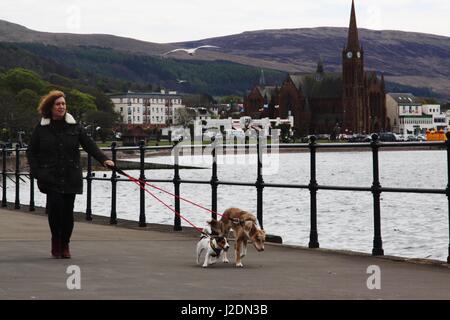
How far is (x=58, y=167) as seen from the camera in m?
11.2

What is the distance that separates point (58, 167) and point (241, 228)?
2.15 m

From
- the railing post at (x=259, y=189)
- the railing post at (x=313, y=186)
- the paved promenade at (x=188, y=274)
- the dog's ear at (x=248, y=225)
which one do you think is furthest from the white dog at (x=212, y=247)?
the railing post at (x=259, y=189)

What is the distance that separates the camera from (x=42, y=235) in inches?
579

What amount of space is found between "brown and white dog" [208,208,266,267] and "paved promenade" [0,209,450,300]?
0.24 meters

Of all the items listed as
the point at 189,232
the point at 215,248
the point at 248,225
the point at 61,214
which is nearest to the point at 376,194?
the point at 248,225

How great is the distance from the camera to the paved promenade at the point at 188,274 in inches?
329

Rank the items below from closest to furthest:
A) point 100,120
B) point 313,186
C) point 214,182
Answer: point 313,186 → point 214,182 → point 100,120

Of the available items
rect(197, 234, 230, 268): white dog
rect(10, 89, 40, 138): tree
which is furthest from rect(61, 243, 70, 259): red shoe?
rect(10, 89, 40, 138): tree

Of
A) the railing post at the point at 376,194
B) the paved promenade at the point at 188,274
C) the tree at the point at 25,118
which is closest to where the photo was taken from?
the paved promenade at the point at 188,274

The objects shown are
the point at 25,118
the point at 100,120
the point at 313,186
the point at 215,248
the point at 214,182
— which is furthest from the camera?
the point at 100,120

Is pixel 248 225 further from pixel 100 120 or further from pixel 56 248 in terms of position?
pixel 100 120

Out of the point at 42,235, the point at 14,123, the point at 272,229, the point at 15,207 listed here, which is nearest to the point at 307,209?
the point at 272,229

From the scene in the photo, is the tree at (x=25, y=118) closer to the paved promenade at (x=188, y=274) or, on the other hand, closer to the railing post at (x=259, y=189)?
the railing post at (x=259, y=189)

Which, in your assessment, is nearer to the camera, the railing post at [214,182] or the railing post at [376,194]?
the railing post at [376,194]
